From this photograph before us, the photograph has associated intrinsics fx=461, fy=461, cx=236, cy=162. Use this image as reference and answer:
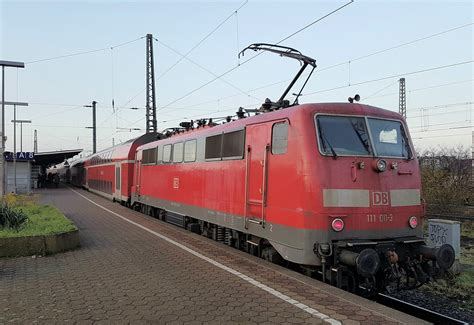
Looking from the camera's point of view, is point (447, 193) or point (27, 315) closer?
point (27, 315)

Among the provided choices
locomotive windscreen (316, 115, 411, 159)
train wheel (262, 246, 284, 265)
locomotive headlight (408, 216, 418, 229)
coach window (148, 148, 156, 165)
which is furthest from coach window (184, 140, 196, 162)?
locomotive headlight (408, 216, 418, 229)

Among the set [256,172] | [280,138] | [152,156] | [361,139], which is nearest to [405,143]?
[361,139]

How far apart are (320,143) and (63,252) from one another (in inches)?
222

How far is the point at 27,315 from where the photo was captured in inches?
209

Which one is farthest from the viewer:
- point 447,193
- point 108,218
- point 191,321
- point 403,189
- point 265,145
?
point 447,193

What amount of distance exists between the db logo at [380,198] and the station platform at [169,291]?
1525 mm

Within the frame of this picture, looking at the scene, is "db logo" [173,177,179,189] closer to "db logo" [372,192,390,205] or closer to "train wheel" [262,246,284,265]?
"train wheel" [262,246,284,265]

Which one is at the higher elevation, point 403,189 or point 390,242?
point 403,189

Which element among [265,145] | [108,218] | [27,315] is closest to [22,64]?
[108,218]

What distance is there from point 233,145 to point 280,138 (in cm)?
195

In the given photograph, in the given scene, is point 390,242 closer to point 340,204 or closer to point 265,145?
point 340,204

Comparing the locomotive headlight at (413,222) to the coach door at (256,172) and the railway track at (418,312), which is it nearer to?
the railway track at (418,312)

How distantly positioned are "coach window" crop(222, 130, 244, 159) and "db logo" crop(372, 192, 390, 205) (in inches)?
113

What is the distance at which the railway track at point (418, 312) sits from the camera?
6.40 metres
